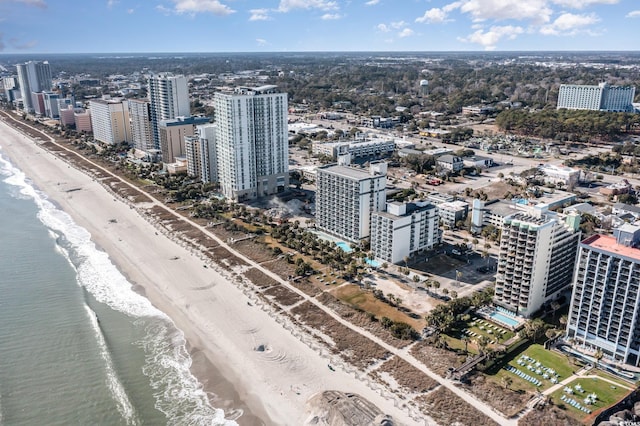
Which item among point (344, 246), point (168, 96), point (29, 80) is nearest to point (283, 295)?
point (344, 246)

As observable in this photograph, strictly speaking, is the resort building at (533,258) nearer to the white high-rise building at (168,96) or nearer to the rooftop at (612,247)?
the rooftop at (612,247)

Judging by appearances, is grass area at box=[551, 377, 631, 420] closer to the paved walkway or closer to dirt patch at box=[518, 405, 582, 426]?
dirt patch at box=[518, 405, 582, 426]

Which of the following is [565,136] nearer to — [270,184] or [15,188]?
[270,184]

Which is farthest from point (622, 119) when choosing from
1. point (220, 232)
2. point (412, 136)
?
point (220, 232)

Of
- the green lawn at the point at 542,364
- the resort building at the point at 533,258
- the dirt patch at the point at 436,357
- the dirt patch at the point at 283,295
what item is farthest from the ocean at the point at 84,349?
the resort building at the point at 533,258

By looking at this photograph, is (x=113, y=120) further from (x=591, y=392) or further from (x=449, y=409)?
(x=591, y=392)

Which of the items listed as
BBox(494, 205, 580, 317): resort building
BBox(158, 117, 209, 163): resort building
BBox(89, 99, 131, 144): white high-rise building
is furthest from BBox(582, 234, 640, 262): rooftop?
BBox(89, 99, 131, 144): white high-rise building
